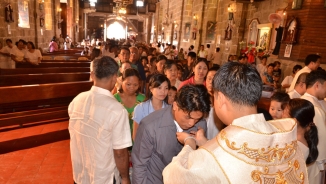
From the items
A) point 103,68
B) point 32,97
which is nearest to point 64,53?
point 32,97

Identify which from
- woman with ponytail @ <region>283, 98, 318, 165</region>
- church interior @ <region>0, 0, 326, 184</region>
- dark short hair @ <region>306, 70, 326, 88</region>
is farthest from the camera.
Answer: church interior @ <region>0, 0, 326, 184</region>

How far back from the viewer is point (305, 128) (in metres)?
2.17

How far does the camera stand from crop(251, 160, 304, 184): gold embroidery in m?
1.03

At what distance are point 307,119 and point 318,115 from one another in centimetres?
52

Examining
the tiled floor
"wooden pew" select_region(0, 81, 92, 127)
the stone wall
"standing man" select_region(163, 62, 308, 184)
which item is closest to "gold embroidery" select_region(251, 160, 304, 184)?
"standing man" select_region(163, 62, 308, 184)

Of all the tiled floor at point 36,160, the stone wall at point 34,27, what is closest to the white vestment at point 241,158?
the tiled floor at point 36,160

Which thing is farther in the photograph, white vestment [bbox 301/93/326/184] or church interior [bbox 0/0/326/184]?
church interior [bbox 0/0/326/184]

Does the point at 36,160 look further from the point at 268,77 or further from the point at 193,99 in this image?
the point at 268,77

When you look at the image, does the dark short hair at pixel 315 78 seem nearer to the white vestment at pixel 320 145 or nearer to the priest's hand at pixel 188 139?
the white vestment at pixel 320 145

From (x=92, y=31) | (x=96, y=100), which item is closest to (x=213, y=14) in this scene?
(x=96, y=100)

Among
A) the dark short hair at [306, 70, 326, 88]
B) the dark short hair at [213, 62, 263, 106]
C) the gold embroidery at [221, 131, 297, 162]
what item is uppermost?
Result: the dark short hair at [213, 62, 263, 106]

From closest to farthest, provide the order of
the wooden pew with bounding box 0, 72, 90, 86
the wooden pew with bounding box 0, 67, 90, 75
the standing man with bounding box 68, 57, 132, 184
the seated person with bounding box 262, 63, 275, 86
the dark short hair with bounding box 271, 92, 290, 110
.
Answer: the standing man with bounding box 68, 57, 132, 184 → the dark short hair with bounding box 271, 92, 290, 110 → the wooden pew with bounding box 0, 72, 90, 86 → the wooden pew with bounding box 0, 67, 90, 75 → the seated person with bounding box 262, 63, 275, 86

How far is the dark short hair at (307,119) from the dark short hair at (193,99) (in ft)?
3.13

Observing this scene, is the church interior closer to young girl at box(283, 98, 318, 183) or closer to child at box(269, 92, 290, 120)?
child at box(269, 92, 290, 120)
